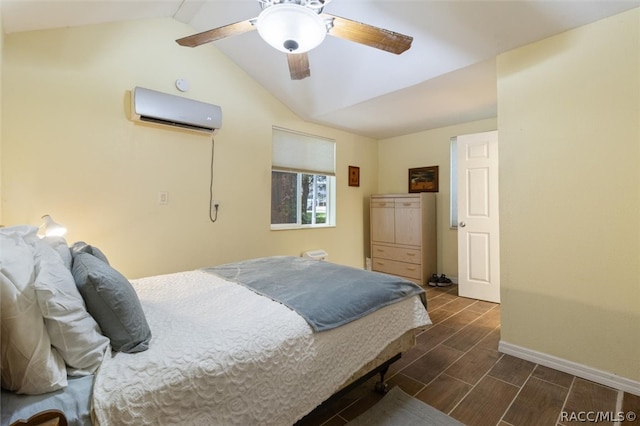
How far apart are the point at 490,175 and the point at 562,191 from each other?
1.43 meters

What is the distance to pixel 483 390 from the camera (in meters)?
1.77

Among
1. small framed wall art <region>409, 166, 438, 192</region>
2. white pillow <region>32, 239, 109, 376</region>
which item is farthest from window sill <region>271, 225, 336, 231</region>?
white pillow <region>32, 239, 109, 376</region>

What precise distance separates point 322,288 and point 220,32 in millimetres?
1650

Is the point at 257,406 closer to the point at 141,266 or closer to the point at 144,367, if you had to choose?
the point at 144,367

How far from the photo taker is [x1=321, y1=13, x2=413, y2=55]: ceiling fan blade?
5.16ft

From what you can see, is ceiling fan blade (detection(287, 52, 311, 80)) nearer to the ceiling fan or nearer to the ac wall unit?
the ceiling fan

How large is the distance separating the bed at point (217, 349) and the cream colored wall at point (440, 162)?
105 inches

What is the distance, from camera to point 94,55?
2.34 meters

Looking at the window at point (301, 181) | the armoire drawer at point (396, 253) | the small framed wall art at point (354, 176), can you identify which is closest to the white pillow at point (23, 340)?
the window at point (301, 181)

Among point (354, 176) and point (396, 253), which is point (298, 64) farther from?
point (396, 253)

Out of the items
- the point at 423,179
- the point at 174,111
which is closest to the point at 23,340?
the point at 174,111

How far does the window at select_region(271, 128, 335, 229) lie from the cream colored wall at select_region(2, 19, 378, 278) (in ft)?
0.63

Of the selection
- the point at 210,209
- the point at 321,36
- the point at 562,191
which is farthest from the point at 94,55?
the point at 562,191

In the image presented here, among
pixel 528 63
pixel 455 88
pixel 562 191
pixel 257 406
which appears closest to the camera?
pixel 257 406
